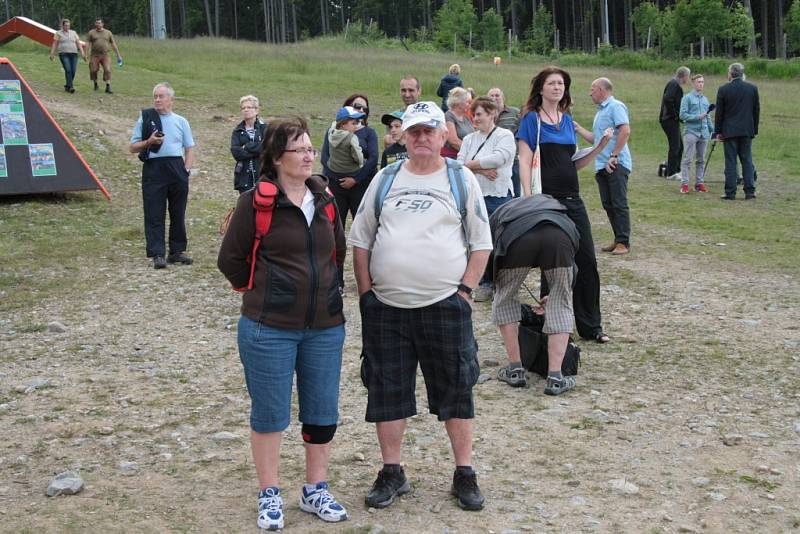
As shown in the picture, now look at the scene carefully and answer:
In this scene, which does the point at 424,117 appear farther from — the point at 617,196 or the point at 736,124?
the point at 736,124

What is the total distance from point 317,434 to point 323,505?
12.6 inches

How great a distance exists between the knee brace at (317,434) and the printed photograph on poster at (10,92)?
9601 mm

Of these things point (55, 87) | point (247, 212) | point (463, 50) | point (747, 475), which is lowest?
point (747, 475)

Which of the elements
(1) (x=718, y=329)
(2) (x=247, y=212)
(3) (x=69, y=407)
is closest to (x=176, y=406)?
Answer: (3) (x=69, y=407)

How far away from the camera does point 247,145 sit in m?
9.50

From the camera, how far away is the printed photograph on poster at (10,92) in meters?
12.3

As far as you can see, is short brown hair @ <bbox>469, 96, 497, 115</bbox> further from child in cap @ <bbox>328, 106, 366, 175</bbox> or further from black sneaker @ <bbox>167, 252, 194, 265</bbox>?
black sneaker @ <bbox>167, 252, 194, 265</bbox>

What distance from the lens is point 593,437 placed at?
5.43 meters

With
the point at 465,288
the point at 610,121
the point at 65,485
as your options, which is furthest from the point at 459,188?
the point at 610,121

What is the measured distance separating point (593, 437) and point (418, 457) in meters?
1.02

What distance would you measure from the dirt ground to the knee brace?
36cm

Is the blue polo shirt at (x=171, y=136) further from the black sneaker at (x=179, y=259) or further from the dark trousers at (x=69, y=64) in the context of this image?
the dark trousers at (x=69, y=64)

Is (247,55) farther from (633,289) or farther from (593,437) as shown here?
(593,437)

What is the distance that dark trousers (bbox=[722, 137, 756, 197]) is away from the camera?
47.6 feet
